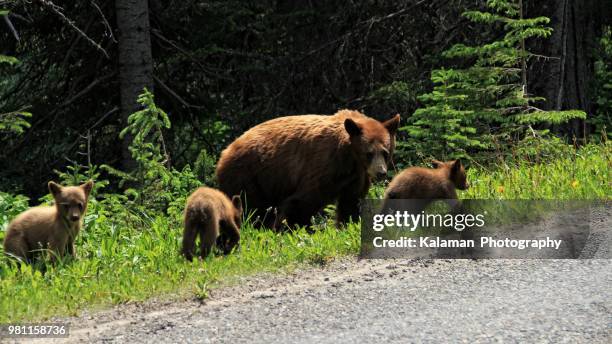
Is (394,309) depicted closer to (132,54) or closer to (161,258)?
(161,258)

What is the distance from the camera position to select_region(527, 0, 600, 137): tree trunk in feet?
43.2

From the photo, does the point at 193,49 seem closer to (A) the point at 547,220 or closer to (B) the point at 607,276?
(A) the point at 547,220

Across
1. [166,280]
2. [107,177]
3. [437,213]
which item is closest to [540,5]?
[437,213]

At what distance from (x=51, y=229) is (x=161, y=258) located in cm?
107

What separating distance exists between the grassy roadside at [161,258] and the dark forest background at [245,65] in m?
3.88

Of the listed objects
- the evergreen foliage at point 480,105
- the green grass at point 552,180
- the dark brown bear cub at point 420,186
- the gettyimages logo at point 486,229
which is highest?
the evergreen foliage at point 480,105

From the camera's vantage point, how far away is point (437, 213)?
8375mm

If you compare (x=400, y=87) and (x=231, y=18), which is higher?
(x=231, y=18)

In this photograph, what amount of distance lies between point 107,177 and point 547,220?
26.8 feet

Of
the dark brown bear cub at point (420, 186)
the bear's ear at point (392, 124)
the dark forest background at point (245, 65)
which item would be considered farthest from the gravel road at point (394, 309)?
the dark forest background at point (245, 65)

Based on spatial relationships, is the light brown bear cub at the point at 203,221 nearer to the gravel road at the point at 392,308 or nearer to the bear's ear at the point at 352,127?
the gravel road at the point at 392,308

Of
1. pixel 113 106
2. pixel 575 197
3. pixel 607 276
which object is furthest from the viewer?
pixel 113 106

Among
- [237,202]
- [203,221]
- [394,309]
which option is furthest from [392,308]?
[237,202]

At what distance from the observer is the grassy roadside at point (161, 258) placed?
6.15 metres
